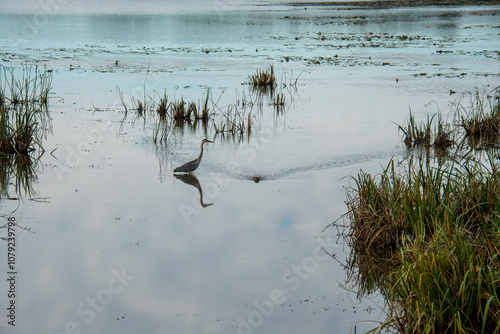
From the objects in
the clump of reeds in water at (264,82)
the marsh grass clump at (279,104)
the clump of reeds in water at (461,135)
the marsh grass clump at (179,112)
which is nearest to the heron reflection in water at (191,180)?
the clump of reeds in water at (461,135)

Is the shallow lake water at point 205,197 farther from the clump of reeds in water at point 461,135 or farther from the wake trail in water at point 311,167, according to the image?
the clump of reeds in water at point 461,135

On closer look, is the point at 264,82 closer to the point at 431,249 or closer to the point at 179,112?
the point at 179,112

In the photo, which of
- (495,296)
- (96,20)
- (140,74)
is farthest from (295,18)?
(495,296)

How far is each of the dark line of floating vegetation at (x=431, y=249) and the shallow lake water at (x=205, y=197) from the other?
0.36m

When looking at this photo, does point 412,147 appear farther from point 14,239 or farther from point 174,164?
point 14,239

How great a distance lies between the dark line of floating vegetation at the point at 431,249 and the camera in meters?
5.04

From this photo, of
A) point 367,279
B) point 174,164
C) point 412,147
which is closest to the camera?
point 367,279

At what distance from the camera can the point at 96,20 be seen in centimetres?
4506

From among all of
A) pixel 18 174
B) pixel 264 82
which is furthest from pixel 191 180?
pixel 264 82

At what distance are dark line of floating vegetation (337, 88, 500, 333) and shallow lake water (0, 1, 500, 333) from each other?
36cm

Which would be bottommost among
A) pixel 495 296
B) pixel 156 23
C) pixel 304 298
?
pixel 304 298

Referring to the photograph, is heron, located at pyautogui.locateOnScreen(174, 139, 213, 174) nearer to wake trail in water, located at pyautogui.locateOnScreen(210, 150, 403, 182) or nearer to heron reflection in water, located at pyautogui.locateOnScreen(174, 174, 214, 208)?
heron reflection in water, located at pyautogui.locateOnScreen(174, 174, 214, 208)

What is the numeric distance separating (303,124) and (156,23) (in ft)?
102

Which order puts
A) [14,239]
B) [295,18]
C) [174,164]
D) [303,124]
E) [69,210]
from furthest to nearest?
[295,18], [303,124], [174,164], [69,210], [14,239]
